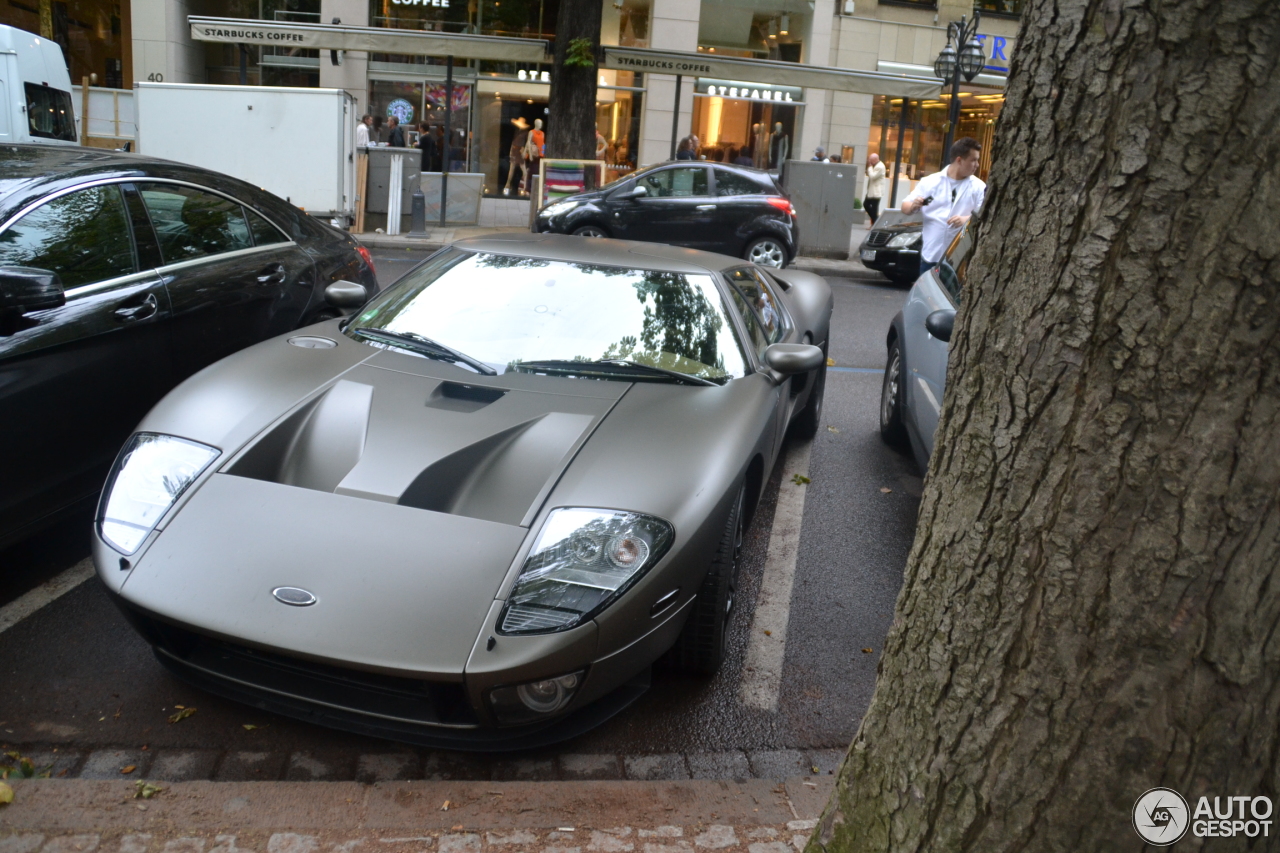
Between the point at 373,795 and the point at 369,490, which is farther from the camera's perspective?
the point at 369,490

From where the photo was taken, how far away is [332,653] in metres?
2.71

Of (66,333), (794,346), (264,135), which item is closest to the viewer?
(66,333)

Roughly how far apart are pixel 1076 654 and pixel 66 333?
3.55m

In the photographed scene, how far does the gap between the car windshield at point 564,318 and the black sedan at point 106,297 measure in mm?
607

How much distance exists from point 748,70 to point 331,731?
54.3 ft

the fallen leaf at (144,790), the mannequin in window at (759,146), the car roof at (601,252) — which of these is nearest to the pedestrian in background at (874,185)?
the mannequin in window at (759,146)

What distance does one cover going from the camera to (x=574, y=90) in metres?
16.9

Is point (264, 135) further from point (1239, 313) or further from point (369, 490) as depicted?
point (1239, 313)

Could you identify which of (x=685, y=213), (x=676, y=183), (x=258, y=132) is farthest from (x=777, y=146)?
(x=258, y=132)

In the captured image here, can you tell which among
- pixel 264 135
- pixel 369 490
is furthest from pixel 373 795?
pixel 264 135

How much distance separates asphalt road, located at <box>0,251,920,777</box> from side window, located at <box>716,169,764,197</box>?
33.7ft

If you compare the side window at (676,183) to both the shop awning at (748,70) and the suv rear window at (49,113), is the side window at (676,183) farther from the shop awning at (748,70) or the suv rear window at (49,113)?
the suv rear window at (49,113)

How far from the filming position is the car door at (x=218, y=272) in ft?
14.9

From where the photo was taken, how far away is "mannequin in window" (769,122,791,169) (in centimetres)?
2388
